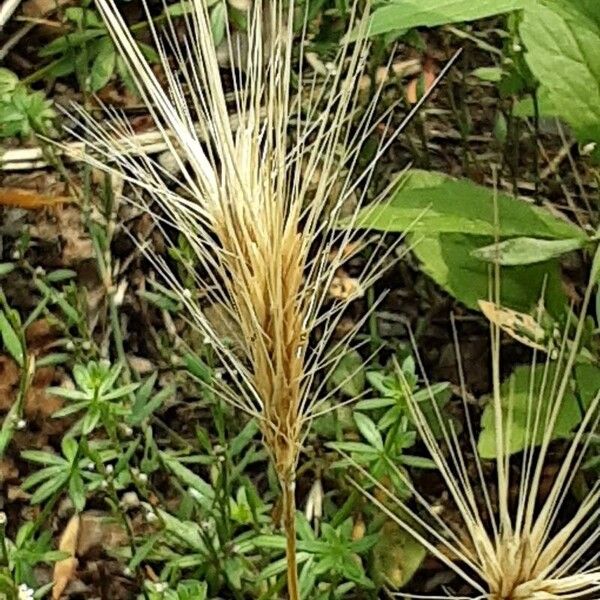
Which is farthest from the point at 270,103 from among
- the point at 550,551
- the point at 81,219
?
the point at 81,219

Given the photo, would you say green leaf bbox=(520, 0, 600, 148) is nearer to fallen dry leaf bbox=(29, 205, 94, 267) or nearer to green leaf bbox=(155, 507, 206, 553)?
green leaf bbox=(155, 507, 206, 553)

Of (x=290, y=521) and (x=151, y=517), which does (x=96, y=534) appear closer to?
(x=151, y=517)

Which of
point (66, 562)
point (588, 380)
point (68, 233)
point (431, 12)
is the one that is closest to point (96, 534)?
point (66, 562)

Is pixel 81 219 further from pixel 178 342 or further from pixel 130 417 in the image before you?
pixel 130 417

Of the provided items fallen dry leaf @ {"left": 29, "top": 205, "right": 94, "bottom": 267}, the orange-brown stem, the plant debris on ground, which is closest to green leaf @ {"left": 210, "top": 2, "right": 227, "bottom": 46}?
the plant debris on ground

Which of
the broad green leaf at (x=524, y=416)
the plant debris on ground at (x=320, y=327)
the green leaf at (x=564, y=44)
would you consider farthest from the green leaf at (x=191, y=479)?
the green leaf at (x=564, y=44)
